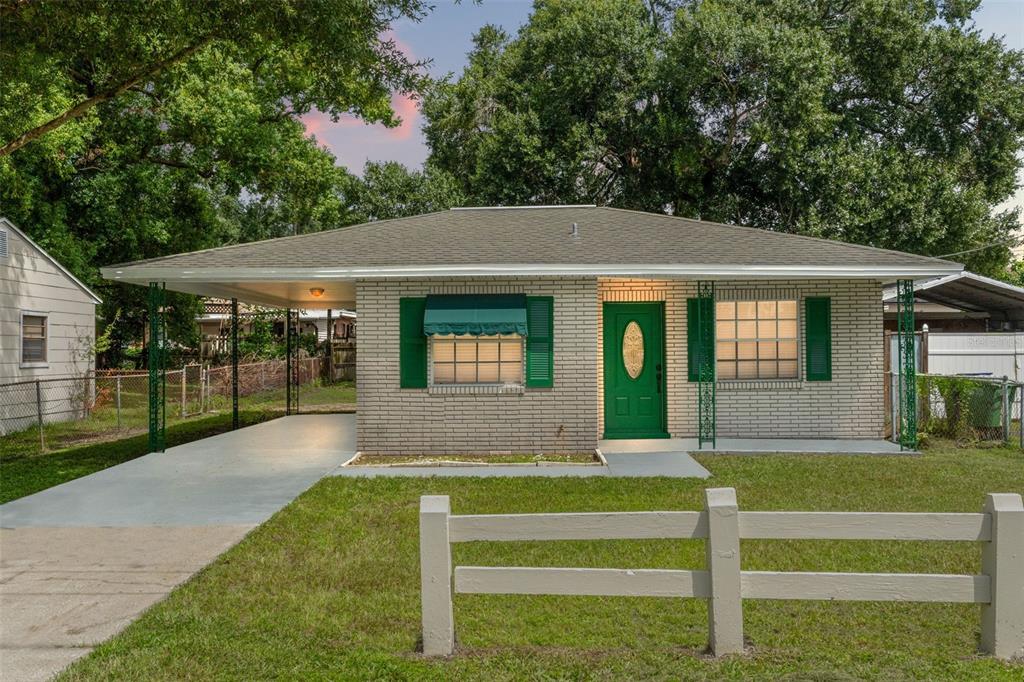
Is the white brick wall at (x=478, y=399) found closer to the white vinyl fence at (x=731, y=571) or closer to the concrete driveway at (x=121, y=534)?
the concrete driveway at (x=121, y=534)

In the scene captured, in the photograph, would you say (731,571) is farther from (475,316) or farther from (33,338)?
(33,338)

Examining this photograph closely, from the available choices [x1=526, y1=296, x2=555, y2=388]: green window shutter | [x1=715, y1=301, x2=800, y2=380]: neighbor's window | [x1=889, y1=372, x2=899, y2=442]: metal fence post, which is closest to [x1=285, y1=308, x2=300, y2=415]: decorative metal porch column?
[x1=526, y1=296, x2=555, y2=388]: green window shutter

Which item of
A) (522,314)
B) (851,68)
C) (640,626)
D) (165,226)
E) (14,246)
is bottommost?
(640,626)

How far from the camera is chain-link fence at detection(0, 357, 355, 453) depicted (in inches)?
559

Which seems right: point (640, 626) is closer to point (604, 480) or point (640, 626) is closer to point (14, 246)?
point (604, 480)

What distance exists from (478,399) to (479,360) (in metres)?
0.61

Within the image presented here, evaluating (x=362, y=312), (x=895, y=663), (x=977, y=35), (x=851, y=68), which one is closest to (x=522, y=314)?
(x=362, y=312)

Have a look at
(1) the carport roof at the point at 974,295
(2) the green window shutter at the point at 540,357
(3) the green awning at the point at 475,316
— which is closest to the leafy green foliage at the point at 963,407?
(1) the carport roof at the point at 974,295

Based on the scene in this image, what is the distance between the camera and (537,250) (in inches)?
456

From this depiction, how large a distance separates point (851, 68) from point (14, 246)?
77.5 ft

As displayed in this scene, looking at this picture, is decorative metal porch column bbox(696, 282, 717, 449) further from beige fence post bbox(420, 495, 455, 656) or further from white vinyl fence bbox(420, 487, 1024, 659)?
beige fence post bbox(420, 495, 455, 656)

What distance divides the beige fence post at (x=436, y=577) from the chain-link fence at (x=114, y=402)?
10.9m

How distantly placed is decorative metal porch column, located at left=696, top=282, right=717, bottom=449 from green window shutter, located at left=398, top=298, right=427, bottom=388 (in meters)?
4.26

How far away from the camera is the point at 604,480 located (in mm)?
8867
